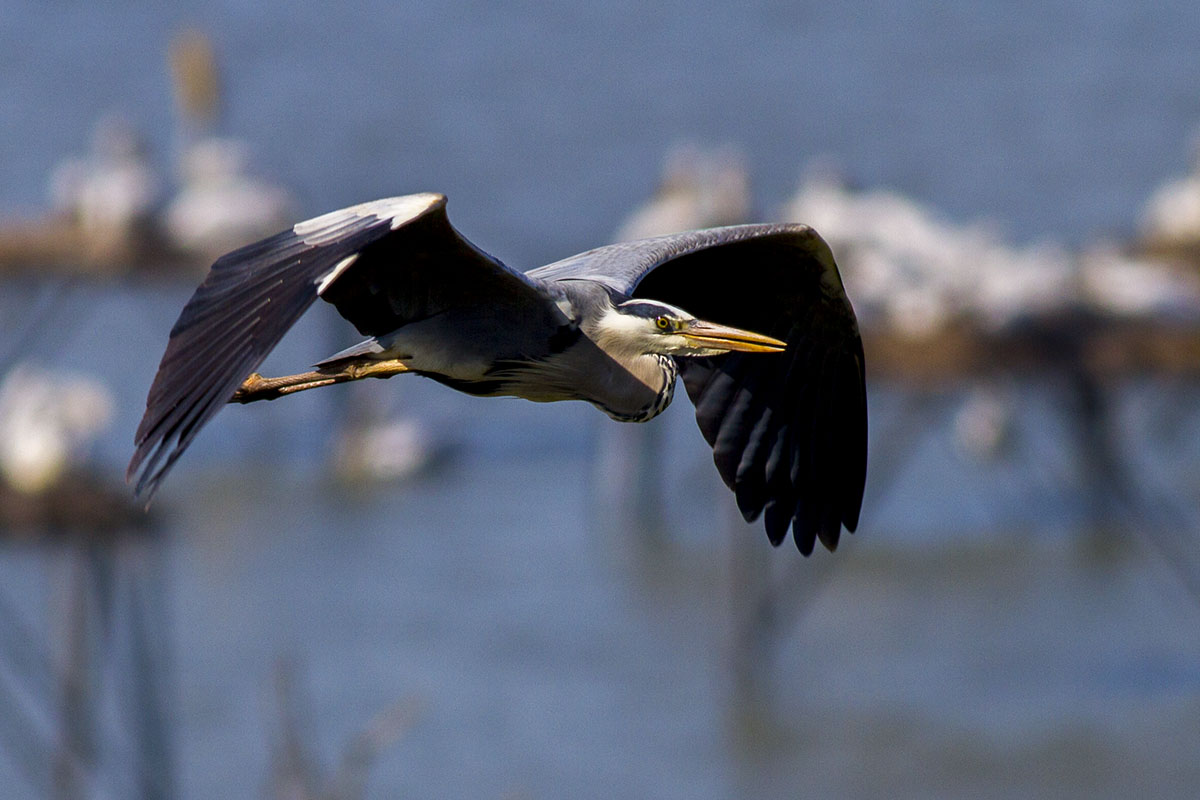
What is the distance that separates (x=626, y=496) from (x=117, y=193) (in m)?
5.67

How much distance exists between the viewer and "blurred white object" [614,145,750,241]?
16.2 m

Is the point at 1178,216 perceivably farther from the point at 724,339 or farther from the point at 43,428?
the point at 724,339

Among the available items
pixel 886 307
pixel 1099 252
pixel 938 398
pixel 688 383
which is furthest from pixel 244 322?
pixel 938 398

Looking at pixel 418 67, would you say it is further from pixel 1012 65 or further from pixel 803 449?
pixel 803 449

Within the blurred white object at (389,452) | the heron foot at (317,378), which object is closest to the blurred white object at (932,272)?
the blurred white object at (389,452)

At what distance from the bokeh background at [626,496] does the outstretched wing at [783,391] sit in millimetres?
3141

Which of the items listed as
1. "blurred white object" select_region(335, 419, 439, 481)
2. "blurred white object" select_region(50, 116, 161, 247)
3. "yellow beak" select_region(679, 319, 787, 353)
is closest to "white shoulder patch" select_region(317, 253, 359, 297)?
"yellow beak" select_region(679, 319, 787, 353)

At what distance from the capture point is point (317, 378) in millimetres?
4395

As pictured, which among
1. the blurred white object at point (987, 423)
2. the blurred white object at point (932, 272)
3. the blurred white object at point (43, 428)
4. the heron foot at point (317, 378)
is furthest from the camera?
the blurred white object at point (987, 423)

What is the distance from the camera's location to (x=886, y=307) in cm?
1357

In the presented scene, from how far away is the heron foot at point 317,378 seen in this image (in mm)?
4324

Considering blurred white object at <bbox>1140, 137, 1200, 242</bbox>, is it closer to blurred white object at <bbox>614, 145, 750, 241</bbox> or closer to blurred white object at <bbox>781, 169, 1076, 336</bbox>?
blurred white object at <bbox>781, 169, 1076, 336</bbox>

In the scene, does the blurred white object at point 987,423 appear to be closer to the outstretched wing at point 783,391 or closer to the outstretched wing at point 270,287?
the outstretched wing at point 783,391

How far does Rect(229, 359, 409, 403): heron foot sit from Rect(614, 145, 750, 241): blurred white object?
11.4m
